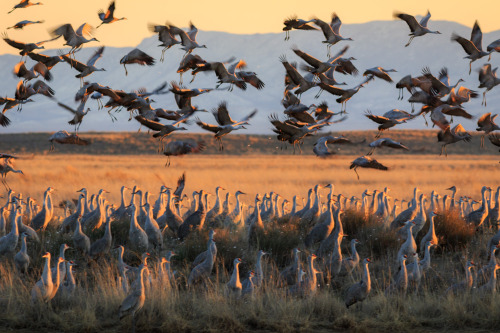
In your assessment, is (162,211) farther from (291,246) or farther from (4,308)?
(4,308)

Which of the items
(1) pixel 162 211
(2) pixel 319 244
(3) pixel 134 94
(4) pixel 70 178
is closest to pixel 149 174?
(4) pixel 70 178

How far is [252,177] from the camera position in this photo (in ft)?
121

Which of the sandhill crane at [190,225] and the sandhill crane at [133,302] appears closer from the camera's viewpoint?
the sandhill crane at [133,302]

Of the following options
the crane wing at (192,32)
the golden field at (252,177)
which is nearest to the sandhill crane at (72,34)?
the crane wing at (192,32)

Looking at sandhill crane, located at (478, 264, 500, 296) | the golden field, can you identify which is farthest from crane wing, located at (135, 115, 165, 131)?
the golden field

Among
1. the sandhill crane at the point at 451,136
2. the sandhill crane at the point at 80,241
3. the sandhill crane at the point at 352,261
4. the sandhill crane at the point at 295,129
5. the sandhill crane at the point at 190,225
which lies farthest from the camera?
the sandhill crane at the point at 190,225

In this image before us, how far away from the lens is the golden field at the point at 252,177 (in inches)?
1207

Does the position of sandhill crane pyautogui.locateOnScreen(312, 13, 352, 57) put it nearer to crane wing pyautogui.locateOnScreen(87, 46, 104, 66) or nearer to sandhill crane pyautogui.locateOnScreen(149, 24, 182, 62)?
sandhill crane pyautogui.locateOnScreen(149, 24, 182, 62)

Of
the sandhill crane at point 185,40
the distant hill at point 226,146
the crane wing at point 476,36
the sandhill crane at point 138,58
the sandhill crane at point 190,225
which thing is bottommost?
the sandhill crane at point 190,225

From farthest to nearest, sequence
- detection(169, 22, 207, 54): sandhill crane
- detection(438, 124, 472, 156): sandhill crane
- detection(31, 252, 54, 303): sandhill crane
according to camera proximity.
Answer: detection(169, 22, 207, 54): sandhill crane
detection(438, 124, 472, 156): sandhill crane
detection(31, 252, 54, 303): sandhill crane

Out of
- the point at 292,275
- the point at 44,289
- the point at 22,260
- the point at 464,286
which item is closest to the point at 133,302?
the point at 44,289

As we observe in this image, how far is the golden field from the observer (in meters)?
30.7

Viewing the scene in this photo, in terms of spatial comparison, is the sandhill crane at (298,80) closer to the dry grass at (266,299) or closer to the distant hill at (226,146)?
the dry grass at (266,299)

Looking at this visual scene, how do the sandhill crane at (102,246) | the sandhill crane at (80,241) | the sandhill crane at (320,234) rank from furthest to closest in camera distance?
the sandhill crane at (320,234) < the sandhill crane at (80,241) < the sandhill crane at (102,246)
